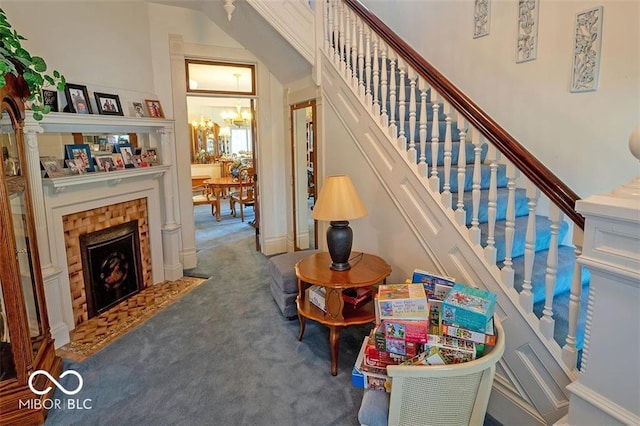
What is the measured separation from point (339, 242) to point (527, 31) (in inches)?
82.5

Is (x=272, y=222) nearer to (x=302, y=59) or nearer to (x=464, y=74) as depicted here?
(x=302, y=59)

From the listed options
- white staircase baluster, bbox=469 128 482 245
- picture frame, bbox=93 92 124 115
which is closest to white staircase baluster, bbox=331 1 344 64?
white staircase baluster, bbox=469 128 482 245

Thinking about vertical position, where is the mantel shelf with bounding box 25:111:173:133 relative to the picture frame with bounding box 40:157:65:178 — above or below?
above

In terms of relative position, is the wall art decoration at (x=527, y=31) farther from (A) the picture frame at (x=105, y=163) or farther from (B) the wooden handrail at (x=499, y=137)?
(A) the picture frame at (x=105, y=163)

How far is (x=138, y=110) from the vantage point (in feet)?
11.7

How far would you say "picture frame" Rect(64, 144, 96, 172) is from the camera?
2.90 m

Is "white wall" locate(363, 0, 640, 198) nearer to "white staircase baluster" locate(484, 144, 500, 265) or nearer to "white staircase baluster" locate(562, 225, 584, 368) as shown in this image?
"white staircase baluster" locate(484, 144, 500, 265)

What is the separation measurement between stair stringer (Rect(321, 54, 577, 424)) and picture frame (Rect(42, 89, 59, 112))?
2237 mm

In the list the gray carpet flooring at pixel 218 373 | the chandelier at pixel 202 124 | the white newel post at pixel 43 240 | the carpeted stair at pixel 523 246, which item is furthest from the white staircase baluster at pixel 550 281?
the chandelier at pixel 202 124

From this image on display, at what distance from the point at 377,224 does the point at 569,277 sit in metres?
1.27

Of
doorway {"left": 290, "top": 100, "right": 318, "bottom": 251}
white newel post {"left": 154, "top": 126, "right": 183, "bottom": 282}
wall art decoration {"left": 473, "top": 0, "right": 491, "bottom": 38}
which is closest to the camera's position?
wall art decoration {"left": 473, "top": 0, "right": 491, "bottom": 38}

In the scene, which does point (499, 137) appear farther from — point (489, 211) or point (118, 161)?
point (118, 161)

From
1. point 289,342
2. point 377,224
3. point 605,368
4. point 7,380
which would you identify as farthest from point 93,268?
point 605,368

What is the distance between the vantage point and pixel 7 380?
191 centimetres
